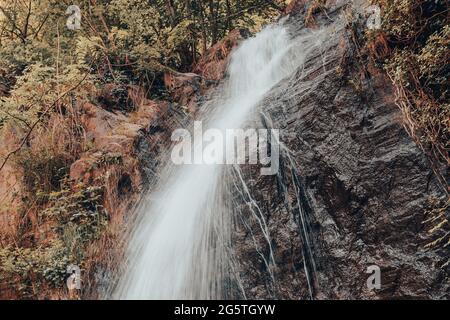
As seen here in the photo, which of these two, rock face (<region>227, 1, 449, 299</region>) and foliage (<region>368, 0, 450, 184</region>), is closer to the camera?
rock face (<region>227, 1, 449, 299</region>)

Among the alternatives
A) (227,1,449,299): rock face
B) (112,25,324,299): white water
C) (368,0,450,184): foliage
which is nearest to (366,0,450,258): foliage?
(368,0,450,184): foliage

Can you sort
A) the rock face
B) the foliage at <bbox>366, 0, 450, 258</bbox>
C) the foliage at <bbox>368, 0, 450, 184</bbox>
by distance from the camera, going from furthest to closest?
the foliage at <bbox>368, 0, 450, 184</bbox>, the foliage at <bbox>366, 0, 450, 258</bbox>, the rock face

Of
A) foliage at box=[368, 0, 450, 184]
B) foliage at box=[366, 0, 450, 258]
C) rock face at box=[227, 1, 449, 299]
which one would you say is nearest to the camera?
rock face at box=[227, 1, 449, 299]

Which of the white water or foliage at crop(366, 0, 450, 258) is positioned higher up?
foliage at crop(366, 0, 450, 258)

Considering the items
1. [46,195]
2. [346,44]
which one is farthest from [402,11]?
[46,195]

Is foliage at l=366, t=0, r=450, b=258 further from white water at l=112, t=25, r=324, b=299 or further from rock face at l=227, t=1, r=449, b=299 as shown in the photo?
white water at l=112, t=25, r=324, b=299

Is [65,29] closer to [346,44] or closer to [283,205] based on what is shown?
[346,44]
